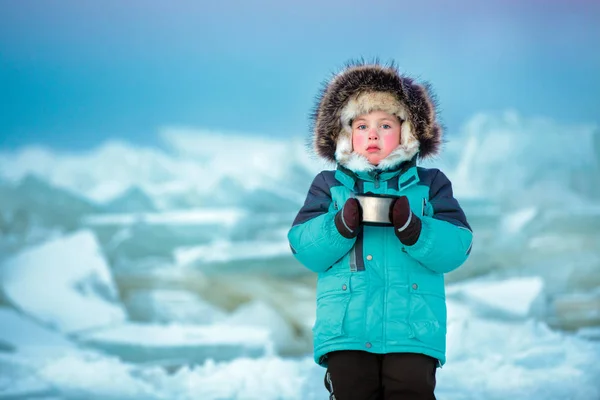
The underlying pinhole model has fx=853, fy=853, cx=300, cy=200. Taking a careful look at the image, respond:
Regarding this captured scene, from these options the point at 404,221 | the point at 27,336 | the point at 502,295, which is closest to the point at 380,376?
the point at 404,221

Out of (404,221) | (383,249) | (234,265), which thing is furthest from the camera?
(234,265)

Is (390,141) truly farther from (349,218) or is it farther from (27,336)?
(27,336)

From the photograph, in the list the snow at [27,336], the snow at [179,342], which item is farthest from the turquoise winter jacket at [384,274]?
the snow at [27,336]

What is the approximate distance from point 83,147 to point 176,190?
44cm

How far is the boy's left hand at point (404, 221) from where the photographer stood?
64.2 inches

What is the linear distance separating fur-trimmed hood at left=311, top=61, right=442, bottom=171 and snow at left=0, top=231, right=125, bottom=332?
1.79 metres

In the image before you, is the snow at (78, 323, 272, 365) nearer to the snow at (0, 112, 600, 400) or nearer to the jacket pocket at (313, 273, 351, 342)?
the snow at (0, 112, 600, 400)

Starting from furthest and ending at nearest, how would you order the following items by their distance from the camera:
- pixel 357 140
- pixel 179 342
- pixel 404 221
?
pixel 179 342 < pixel 357 140 < pixel 404 221

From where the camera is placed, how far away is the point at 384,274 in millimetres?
1729

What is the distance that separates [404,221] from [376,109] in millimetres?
333

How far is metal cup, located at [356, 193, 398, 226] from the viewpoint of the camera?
1647 mm

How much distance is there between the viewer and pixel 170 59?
3.63 metres

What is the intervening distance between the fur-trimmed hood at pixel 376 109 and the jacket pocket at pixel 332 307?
247mm

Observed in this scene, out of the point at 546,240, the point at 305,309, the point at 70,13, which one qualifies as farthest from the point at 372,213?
the point at 70,13
